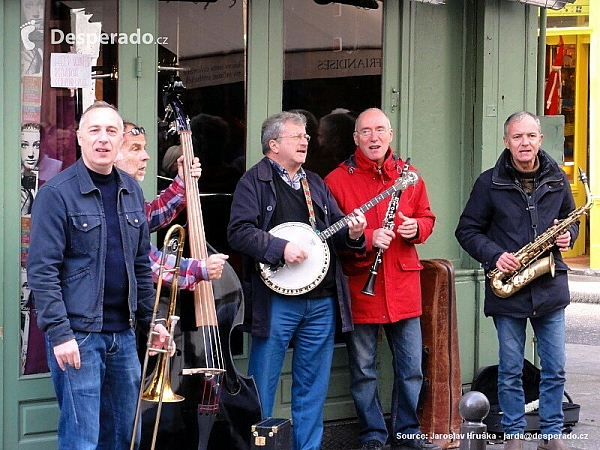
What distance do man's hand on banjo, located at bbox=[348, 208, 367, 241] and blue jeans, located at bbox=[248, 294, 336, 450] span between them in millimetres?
393

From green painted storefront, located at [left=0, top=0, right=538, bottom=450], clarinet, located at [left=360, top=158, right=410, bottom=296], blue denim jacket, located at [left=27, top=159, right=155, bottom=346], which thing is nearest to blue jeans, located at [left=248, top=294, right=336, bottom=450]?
clarinet, located at [left=360, top=158, right=410, bottom=296]

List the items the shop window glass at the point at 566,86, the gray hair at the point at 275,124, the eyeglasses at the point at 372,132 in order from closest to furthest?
the gray hair at the point at 275,124
the eyeglasses at the point at 372,132
the shop window glass at the point at 566,86

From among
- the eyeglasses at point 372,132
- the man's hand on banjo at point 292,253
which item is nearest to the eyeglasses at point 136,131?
the man's hand on banjo at point 292,253

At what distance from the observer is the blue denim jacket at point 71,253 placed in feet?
15.7

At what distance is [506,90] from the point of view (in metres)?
7.96

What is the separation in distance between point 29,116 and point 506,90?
347 centimetres

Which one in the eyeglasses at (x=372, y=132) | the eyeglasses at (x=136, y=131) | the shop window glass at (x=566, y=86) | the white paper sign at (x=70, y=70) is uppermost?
the shop window glass at (x=566, y=86)

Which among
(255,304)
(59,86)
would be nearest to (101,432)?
(255,304)

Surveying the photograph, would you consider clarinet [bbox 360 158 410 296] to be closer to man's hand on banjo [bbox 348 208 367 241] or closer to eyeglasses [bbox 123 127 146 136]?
man's hand on banjo [bbox 348 208 367 241]

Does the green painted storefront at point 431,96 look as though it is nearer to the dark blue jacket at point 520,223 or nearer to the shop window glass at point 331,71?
the shop window glass at point 331,71

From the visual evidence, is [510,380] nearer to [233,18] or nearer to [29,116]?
[233,18]

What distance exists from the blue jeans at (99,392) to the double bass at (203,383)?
43 centimetres

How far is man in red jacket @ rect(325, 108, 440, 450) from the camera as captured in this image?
669 cm

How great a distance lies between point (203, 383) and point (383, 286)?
1.47m
